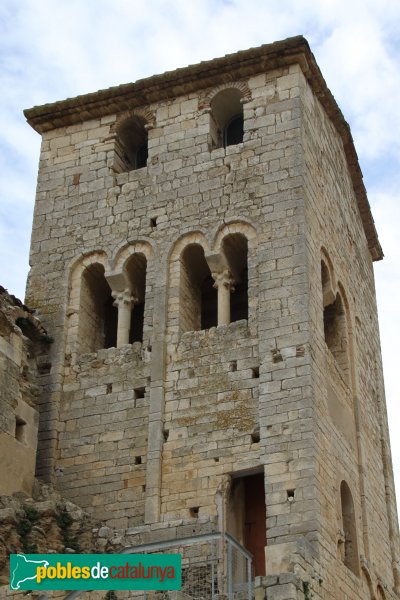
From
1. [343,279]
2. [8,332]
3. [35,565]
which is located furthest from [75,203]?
[35,565]

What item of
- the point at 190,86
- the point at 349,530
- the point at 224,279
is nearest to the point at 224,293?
the point at 224,279

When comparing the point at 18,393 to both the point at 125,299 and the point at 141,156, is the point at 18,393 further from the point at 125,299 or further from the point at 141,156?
the point at 141,156

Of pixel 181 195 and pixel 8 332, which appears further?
pixel 181 195

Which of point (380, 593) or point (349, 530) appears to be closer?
point (349, 530)

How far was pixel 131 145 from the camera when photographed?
2112cm

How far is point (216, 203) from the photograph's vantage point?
1886cm

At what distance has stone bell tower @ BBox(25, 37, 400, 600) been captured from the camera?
1625 centimetres

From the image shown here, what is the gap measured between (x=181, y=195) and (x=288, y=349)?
3.89 metres

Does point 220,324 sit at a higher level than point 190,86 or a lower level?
lower

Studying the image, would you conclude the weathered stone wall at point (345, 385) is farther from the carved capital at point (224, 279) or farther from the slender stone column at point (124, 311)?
the slender stone column at point (124, 311)

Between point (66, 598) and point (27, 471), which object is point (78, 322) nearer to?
point (27, 471)

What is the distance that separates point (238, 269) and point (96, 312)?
105 inches

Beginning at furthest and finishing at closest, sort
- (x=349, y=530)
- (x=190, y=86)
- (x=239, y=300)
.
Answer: (x=190, y=86) → (x=239, y=300) → (x=349, y=530)

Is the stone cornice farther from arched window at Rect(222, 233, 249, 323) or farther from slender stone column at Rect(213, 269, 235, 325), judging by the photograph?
slender stone column at Rect(213, 269, 235, 325)
